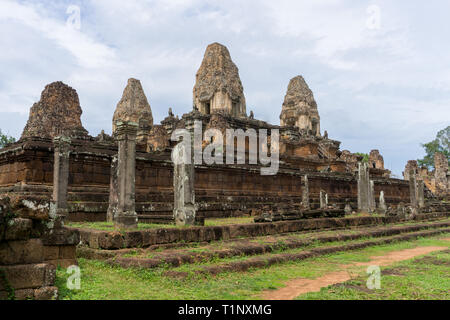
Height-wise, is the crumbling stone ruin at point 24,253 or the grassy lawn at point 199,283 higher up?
the crumbling stone ruin at point 24,253

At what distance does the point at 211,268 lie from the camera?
5.73 m

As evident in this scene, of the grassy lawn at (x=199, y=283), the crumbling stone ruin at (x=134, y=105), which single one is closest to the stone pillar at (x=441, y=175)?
the crumbling stone ruin at (x=134, y=105)

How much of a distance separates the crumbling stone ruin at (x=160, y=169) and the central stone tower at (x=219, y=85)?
0.33ft

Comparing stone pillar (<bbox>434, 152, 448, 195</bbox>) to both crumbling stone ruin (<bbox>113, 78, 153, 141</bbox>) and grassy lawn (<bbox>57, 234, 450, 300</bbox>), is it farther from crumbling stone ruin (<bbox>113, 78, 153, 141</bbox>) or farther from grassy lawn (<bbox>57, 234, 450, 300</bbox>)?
grassy lawn (<bbox>57, 234, 450, 300</bbox>)

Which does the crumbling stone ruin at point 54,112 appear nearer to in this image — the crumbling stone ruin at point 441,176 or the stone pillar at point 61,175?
the stone pillar at point 61,175

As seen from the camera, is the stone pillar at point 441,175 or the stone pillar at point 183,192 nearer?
the stone pillar at point 183,192

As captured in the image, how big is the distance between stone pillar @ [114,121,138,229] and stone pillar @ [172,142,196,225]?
4.21 feet

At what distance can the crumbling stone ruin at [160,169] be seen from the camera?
10.8 metres

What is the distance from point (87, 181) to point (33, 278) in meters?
8.80

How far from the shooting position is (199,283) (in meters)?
5.06

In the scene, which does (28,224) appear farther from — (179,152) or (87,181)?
(87,181)

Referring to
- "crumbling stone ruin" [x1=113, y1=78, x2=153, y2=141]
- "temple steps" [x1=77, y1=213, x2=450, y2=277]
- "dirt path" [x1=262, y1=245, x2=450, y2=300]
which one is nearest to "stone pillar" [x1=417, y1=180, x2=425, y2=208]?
"temple steps" [x1=77, y1=213, x2=450, y2=277]

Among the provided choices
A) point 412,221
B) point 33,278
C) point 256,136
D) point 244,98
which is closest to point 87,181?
point 33,278

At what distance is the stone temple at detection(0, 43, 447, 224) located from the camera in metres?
9.63
